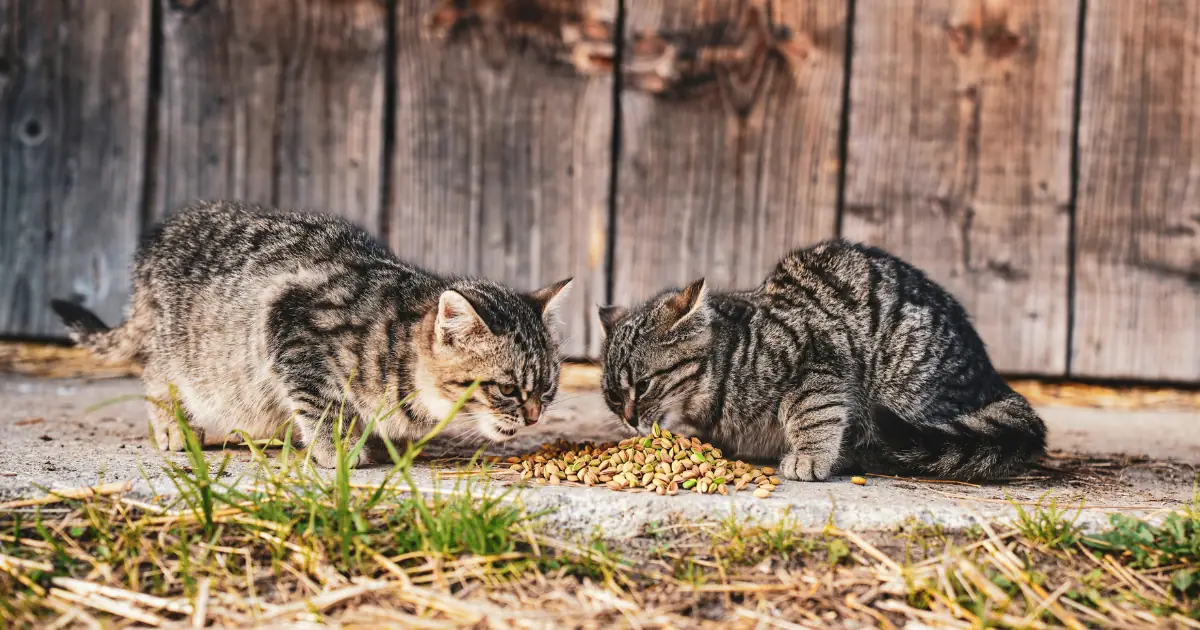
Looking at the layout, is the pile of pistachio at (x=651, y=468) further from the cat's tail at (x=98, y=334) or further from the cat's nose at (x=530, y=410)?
the cat's tail at (x=98, y=334)

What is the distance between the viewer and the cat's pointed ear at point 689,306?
3.78 metres

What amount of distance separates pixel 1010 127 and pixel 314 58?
11.4ft

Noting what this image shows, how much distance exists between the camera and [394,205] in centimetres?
500

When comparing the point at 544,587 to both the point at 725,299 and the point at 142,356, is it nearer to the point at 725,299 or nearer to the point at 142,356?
the point at 725,299

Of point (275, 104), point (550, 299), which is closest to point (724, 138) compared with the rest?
point (550, 299)

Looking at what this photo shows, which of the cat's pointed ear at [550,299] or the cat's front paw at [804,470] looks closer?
the cat's front paw at [804,470]

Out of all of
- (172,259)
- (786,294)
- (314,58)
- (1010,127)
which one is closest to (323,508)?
(172,259)

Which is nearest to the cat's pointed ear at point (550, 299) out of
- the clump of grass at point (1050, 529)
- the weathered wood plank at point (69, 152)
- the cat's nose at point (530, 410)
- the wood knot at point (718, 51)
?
the cat's nose at point (530, 410)

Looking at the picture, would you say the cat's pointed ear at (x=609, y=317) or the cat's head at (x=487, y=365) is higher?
the cat's pointed ear at (x=609, y=317)

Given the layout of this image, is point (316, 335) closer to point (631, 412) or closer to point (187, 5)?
point (631, 412)

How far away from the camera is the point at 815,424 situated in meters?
3.61

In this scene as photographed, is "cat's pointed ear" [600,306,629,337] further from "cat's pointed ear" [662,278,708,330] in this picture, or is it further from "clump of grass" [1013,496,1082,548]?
"clump of grass" [1013,496,1082,548]

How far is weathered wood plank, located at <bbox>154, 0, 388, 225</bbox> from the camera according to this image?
16.1 ft

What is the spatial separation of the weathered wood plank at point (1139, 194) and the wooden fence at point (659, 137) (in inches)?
0.5
